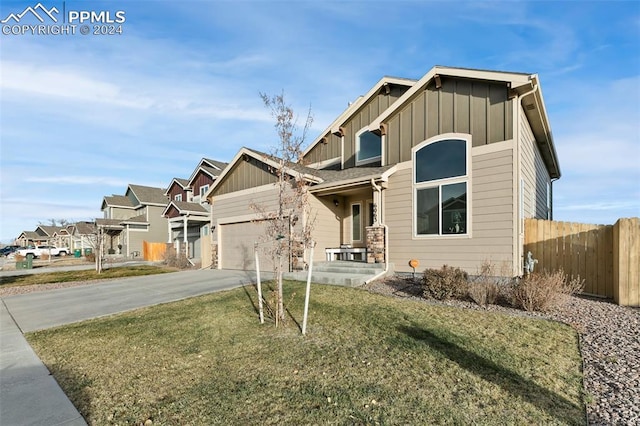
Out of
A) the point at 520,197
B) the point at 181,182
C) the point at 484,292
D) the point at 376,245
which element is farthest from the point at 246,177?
the point at 181,182

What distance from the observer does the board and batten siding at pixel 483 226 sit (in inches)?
329

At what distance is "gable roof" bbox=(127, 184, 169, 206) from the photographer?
115 ft

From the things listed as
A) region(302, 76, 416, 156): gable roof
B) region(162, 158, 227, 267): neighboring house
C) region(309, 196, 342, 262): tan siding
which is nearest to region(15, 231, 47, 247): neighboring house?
region(162, 158, 227, 267): neighboring house

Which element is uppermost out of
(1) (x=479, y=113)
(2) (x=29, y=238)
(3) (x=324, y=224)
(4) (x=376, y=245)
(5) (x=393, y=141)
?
(1) (x=479, y=113)

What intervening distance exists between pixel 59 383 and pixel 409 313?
17.9 feet

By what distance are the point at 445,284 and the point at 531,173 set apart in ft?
20.6

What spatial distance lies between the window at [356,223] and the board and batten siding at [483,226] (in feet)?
9.39

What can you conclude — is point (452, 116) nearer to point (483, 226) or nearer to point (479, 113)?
point (479, 113)

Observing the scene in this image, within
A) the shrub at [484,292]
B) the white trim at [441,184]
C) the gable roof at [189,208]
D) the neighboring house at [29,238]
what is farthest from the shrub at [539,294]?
the neighboring house at [29,238]

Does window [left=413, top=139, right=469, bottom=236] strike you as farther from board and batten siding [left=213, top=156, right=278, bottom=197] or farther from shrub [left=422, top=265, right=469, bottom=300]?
board and batten siding [left=213, top=156, right=278, bottom=197]

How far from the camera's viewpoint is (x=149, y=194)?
36250mm

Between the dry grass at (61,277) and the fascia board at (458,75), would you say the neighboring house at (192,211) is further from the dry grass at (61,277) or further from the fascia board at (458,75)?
the fascia board at (458,75)

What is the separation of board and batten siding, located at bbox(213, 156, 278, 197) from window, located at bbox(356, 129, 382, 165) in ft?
12.2

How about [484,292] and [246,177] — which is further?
[246,177]
